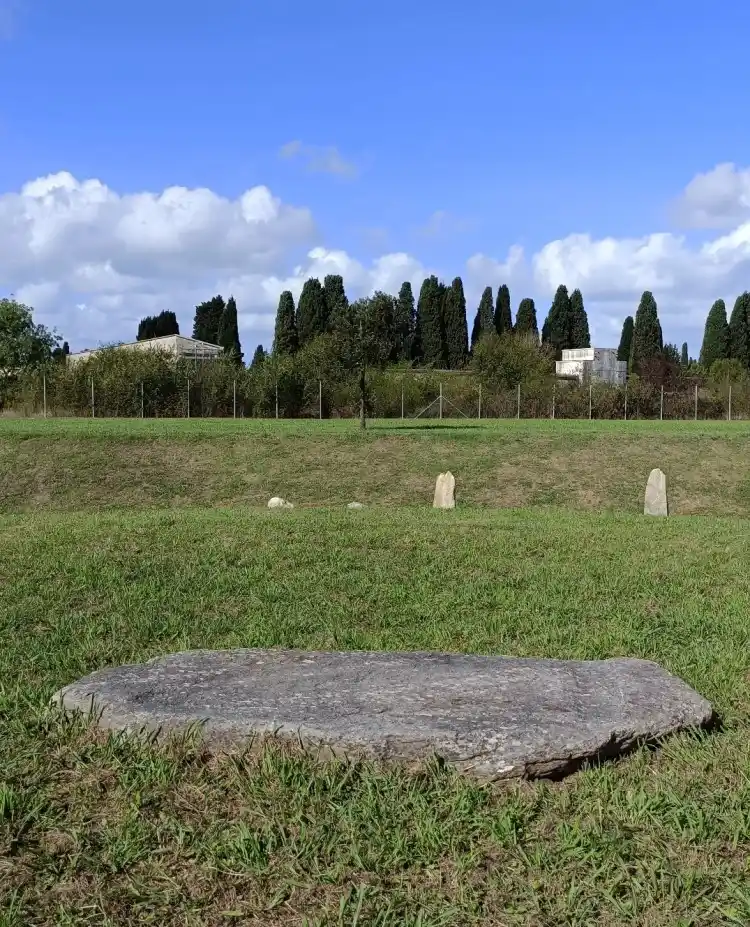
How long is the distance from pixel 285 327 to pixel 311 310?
7.31ft

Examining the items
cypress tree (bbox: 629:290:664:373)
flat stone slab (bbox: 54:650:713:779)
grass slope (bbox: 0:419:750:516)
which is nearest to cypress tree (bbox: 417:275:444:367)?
cypress tree (bbox: 629:290:664:373)

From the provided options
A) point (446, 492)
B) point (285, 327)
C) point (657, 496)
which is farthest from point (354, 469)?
point (285, 327)

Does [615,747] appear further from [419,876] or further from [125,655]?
[125,655]

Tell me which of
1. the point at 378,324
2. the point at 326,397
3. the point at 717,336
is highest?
the point at 717,336

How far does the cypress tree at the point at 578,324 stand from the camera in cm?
7494

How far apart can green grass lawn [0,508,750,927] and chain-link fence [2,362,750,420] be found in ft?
102

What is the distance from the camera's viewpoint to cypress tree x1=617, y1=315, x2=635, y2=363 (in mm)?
72875

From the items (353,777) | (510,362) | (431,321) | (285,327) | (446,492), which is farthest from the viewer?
(431,321)

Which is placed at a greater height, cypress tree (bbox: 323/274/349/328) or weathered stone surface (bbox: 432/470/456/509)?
cypress tree (bbox: 323/274/349/328)

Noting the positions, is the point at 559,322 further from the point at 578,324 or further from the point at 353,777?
the point at 353,777

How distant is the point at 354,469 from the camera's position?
65.0 ft

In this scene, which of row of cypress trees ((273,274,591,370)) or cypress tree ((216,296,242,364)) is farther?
cypress tree ((216,296,242,364))

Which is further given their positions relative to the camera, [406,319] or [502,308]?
[502,308]

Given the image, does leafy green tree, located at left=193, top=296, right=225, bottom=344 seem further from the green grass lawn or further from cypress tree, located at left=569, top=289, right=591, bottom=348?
the green grass lawn
